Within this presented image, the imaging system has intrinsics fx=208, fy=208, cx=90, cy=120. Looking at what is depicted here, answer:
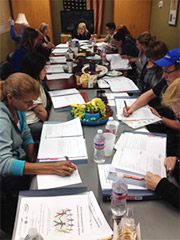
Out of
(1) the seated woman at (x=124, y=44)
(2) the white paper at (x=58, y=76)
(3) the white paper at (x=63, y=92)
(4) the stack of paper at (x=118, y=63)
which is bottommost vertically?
(3) the white paper at (x=63, y=92)

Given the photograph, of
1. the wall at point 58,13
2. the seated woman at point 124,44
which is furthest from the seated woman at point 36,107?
the wall at point 58,13

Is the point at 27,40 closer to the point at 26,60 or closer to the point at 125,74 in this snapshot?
the point at 26,60

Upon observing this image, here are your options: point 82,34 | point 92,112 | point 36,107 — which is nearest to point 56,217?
point 92,112

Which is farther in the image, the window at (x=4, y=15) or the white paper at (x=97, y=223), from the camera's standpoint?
the window at (x=4, y=15)

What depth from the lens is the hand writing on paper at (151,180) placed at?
0.92m

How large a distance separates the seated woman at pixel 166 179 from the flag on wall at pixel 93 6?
5.44 meters

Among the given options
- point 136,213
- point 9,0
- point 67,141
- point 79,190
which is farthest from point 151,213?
point 9,0

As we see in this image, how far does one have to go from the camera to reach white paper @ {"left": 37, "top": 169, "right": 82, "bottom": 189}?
0.98 meters

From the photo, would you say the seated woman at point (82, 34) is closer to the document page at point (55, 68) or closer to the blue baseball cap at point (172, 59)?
the document page at point (55, 68)

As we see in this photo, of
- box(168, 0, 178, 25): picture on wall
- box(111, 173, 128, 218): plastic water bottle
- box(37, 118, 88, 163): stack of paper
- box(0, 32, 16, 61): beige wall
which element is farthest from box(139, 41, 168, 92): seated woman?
box(0, 32, 16, 61): beige wall

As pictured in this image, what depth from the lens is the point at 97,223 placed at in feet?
2.68

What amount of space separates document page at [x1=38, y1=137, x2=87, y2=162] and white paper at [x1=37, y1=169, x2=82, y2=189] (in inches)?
5.2

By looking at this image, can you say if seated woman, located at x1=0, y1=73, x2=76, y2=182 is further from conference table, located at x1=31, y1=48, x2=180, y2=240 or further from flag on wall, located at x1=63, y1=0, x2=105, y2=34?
flag on wall, located at x1=63, y1=0, x2=105, y2=34

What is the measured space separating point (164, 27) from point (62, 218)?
4.72m
